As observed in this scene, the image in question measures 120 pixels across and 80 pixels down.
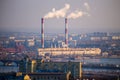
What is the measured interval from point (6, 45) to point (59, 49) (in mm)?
2512

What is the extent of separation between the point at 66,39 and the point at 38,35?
9.74ft

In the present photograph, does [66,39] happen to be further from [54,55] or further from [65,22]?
[54,55]

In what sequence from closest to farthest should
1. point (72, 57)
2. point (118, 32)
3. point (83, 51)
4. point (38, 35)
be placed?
1. point (72, 57)
2. point (83, 51)
3. point (118, 32)
4. point (38, 35)

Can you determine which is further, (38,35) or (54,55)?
(38,35)

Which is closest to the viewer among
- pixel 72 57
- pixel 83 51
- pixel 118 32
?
pixel 72 57

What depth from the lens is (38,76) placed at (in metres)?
16.2

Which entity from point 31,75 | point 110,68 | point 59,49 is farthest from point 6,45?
point 31,75

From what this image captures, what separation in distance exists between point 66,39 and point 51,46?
2.28 ft

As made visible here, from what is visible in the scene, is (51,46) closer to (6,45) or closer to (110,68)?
(6,45)

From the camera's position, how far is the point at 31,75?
16.3 meters

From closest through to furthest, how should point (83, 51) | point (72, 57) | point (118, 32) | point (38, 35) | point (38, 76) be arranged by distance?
1. point (38, 76)
2. point (72, 57)
3. point (83, 51)
4. point (118, 32)
5. point (38, 35)

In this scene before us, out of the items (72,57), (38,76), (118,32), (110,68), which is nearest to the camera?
(38,76)

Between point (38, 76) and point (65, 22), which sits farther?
point (65, 22)

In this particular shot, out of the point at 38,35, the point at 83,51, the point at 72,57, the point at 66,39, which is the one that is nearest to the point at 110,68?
the point at 72,57
